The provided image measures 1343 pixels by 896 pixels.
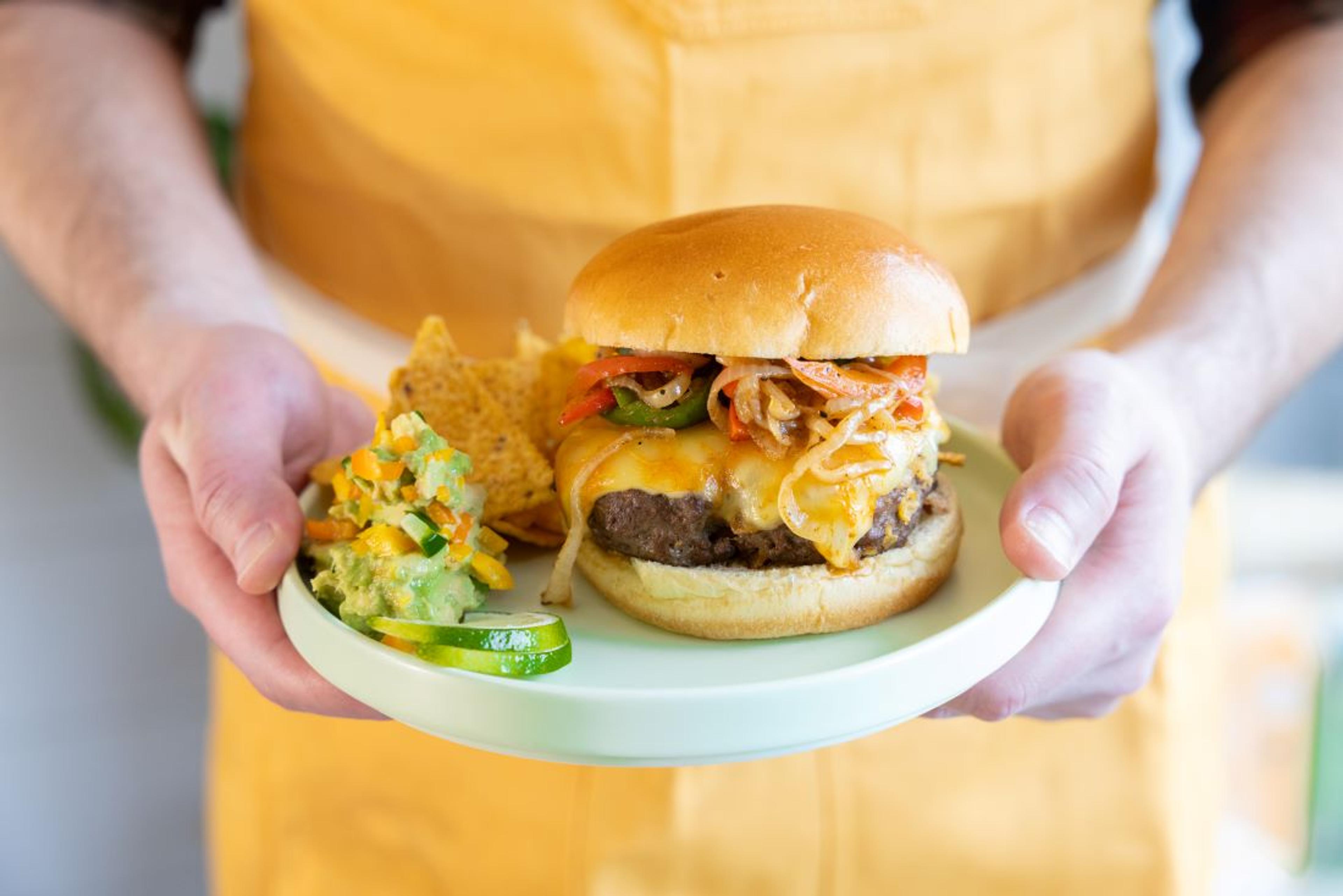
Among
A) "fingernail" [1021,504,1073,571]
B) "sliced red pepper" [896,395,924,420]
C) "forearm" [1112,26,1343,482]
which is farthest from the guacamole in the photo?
"forearm" [1112,26,1343,482]

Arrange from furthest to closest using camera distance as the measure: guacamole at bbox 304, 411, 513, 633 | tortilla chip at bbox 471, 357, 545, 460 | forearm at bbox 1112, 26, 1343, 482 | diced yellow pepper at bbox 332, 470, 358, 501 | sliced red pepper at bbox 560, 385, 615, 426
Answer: forearm at bbox 1112, 26, 1343, 482
tortilla chip at bbox 471, 357, 545, 460
sliced red pepper at bbox 560, 385, 615, 426
diced yellow pepper at bbox 332, 470, 358, 501
guacamole at bbox 304, 411, 513, 633

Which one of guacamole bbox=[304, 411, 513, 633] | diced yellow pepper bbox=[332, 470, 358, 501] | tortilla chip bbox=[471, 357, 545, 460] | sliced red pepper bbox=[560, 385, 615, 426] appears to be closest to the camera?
guacamole bbox=[304, 411, 513, 633]

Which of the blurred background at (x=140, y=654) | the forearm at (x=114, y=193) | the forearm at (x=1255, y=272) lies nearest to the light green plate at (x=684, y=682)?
the forearm at (x=1255, y=272)

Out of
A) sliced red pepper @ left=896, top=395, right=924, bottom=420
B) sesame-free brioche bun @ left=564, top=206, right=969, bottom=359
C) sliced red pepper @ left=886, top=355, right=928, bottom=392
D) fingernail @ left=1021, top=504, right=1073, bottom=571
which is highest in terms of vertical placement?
sesame-free brioche bun @ left=564, top=206, right=969, bottom=359

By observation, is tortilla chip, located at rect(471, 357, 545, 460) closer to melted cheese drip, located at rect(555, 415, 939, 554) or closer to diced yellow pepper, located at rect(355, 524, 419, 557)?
melted cheese drip, located at rect(555, 415, 939, 554)

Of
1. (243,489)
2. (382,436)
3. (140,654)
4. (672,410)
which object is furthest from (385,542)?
(140,654)

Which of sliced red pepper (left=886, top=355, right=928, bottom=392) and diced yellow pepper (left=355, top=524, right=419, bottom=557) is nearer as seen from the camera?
diced yellow pepper (left=355, top=524, right=419, bottom=557)

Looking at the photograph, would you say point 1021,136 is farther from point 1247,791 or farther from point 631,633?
point 1247,791
